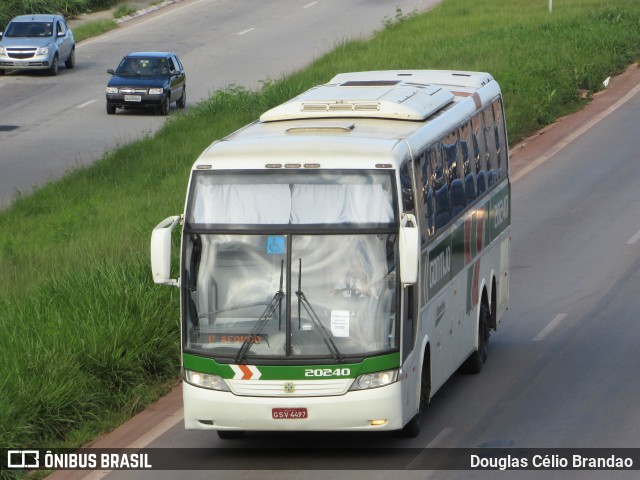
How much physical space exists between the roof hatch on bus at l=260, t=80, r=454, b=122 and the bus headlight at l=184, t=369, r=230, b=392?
132 inches

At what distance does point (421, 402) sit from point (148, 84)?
2833 centimetres

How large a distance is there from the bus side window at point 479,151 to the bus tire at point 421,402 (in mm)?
3532

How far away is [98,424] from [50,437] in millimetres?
703

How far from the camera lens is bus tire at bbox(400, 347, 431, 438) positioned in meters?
15.2

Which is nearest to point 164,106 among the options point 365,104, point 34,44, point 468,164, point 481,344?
point 34,44

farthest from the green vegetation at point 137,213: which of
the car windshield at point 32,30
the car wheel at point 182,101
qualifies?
the car windshield at point 32,30

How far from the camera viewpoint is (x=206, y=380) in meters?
14.2

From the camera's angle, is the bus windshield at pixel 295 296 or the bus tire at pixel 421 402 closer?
the bus windshield at pixel 295 296

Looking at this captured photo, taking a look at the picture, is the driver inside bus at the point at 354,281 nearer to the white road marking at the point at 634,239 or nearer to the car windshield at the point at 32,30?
the white road marking at the point at 634,239

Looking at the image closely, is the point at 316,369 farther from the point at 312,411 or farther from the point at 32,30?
the point at 32,30

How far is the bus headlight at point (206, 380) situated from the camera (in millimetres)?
14125

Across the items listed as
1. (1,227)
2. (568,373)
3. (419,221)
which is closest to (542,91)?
(1,227)

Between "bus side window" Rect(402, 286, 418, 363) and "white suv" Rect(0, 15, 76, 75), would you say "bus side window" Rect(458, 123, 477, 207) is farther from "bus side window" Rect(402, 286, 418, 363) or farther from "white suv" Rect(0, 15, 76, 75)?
"white suv" Rect(0, 15, 76, 75)

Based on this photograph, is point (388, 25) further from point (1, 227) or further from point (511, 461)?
point (511, 461)
